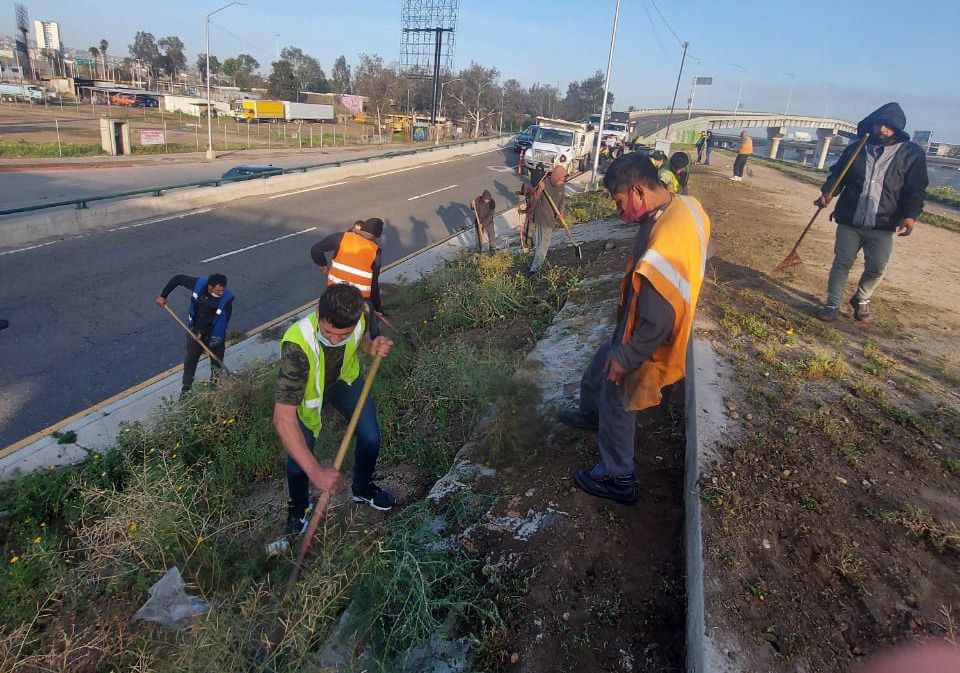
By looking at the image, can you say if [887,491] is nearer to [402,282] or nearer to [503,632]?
[503,632]

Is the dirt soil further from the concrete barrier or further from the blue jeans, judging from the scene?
the concrete barrier

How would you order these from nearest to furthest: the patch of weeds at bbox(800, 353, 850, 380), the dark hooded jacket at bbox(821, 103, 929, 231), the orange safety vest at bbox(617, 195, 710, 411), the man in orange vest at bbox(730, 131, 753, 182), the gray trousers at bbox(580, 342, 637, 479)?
the orange safety vest at bbox(617, 195, 710, 411)
the gray trousers at bbox(580, 342, 637, 479)
the patch of weeds at bbox(800, 353, 850, 380)
the dark hooded jacket at bbox(821, 103, 929, 231)
the man in orange vest at bbox(730, 131, 753, 182)

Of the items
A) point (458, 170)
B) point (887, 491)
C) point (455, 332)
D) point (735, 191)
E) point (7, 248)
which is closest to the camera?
point (887, 491)

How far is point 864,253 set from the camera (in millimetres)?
5164

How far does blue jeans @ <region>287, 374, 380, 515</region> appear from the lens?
3.44 m

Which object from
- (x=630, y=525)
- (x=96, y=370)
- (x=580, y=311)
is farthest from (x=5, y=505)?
(x=580, y=311)

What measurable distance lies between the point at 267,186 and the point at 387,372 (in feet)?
50.4

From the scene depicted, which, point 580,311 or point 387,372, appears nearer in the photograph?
point 387,372

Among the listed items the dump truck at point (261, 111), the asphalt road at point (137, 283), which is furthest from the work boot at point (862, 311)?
the dump truck at point (261, 111)

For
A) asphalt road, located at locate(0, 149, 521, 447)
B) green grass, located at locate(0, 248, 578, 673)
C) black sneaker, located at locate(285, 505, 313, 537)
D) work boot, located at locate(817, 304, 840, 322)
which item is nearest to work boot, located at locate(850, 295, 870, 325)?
work boot, located at locate(817, 304, 840, 322)

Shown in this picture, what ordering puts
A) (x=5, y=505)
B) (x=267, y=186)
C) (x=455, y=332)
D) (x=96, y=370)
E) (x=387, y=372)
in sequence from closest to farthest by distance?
(x=5, y=505) < (x=387, y=372) < (x=96, y=370) < (x=455, y=332) < (x=267, y=186)

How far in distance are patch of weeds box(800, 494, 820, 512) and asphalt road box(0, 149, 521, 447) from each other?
234 inches

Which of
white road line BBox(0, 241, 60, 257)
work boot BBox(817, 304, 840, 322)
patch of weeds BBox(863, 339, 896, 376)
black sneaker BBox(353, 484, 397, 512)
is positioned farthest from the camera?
white road line BBox(0, 241, 60, 257)

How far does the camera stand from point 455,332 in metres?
7.05
